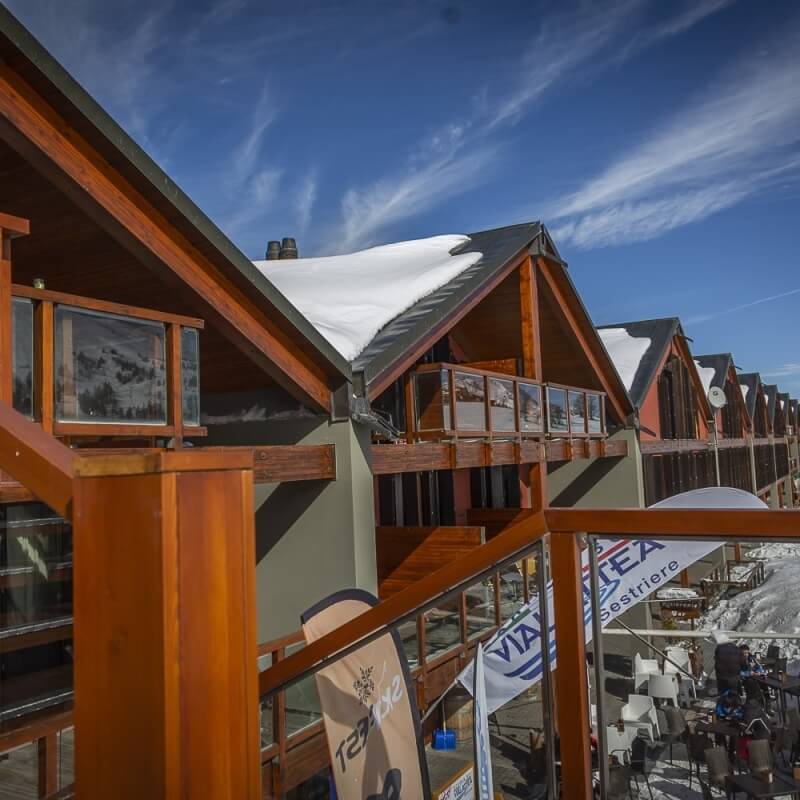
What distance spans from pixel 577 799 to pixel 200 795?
1.24 metres

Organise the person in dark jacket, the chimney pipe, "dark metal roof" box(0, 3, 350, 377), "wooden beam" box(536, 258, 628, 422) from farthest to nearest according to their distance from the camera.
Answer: the chimney pipe
"wooden beam" box(536, 258, 628, 422)
the person in dark jacket
"dark metal roof" box(0, 3, 350, 377)

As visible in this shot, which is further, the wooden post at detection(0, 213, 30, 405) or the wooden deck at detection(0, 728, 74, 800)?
the wooden post at detection(0, 213, 30, 405)

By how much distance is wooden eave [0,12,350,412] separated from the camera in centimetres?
594

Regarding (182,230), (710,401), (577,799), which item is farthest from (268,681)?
(710,401)

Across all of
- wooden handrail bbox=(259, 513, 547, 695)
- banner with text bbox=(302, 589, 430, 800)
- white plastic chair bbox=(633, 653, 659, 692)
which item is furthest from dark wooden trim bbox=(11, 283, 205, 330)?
white plastic chair bbox=(633, 653, 659, 692)

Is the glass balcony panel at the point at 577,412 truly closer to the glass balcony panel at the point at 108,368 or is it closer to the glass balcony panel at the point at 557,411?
the glass balcony panel at the point at 557,411

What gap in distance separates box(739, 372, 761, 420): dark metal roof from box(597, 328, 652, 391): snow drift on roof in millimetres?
15118

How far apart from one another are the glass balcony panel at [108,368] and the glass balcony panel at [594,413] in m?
10.0

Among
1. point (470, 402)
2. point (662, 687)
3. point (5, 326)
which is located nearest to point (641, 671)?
point (662, 687)

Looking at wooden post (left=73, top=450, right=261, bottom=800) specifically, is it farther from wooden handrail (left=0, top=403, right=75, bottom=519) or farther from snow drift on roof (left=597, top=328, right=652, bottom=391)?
snow drift on roof (left=597, top=328, right=652, bottom=391)

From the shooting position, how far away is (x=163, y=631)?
121 centimetres

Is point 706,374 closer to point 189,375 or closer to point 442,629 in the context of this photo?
point 442,629

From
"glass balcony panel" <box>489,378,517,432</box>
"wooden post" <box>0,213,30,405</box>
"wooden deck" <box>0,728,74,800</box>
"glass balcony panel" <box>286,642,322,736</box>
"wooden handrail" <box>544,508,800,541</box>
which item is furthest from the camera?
"glass balcony panel" <box>489,378,517,432</box>

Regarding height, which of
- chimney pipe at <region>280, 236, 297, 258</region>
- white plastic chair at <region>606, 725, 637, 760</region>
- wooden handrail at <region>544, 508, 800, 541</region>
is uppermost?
chimney pipe at <region>280, 236, 297, 258</region>
